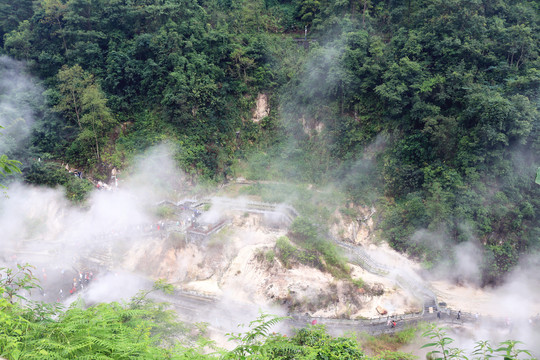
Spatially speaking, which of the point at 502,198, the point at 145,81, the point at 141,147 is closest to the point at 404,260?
the point at 502,198

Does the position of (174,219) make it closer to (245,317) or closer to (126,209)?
(126,209)

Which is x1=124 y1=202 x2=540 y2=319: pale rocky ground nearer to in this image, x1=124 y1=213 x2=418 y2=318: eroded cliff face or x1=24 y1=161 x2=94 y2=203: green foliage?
x1=124 y1=213 x2=418 y2=318: eroded cliff face

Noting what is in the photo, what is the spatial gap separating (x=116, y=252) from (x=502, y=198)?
2645 centimetres

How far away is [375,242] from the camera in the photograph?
1045 inches

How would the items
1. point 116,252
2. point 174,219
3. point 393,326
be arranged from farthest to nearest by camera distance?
point 174,219
point 116,252
point 393,326

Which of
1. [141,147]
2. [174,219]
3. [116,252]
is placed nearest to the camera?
[116,252]

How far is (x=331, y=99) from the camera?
31.4 metres

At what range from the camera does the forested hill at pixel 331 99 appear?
80.2ft

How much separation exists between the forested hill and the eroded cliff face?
5.09 meters

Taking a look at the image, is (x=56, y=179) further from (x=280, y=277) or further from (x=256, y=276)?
(x=280, y=277)

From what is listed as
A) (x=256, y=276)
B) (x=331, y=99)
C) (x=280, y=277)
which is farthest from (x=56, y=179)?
(x=331, y=99)

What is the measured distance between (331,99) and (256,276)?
1659 centimetres

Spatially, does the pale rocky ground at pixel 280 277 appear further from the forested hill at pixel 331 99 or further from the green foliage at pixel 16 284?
the green foliage at pixel 16 284

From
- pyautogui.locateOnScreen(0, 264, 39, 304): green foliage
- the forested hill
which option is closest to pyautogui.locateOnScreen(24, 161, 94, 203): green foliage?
the forested hill
